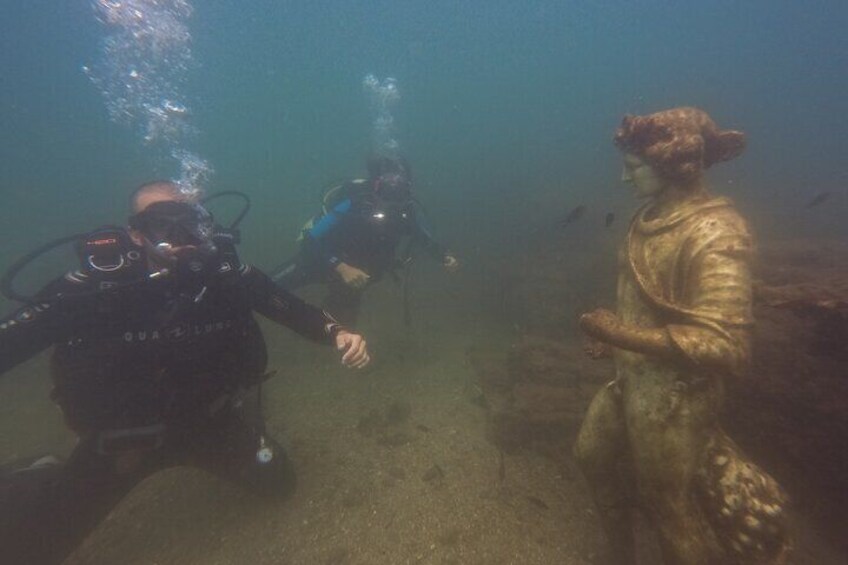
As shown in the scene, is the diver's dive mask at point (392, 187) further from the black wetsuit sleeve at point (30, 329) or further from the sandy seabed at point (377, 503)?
the black wetsuit sleeve at point (30, 329)

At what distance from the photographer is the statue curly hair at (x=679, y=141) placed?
2842 mm

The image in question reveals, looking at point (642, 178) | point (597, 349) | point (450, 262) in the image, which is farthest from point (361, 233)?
point (642, 178)

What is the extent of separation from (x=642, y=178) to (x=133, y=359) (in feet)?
14.2

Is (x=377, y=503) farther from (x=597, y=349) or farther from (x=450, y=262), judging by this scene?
(x=450, y=262)

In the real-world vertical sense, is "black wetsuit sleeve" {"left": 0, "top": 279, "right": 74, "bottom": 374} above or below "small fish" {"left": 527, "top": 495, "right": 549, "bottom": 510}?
above

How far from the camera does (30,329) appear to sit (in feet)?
12.2

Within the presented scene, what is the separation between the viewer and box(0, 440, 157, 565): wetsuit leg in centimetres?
380

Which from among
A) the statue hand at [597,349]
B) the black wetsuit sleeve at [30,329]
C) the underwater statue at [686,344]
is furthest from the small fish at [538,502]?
the black wetsuit sleeve at [30,329]

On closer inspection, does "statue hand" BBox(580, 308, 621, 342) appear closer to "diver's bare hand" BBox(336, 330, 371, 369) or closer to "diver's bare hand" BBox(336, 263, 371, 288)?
"diver's bare hand" BBox(336, 330, 371, 369)

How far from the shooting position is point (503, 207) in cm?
2567

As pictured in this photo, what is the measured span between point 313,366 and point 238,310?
180 inches

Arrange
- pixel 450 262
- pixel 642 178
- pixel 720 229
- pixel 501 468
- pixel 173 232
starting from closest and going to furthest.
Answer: pixel 720 229 < pixel 642 178 < pixel 173 232 < pixel 501 468 < pixel 450 262

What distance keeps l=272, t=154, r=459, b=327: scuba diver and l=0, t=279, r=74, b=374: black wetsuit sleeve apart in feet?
14.4

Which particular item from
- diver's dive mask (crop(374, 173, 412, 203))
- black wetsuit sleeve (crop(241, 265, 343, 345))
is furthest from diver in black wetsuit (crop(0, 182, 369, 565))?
diver's dive mask (crop(374, 173, 412, 203))
